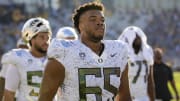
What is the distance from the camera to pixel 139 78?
840 cm

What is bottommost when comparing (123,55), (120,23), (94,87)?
(94,87)

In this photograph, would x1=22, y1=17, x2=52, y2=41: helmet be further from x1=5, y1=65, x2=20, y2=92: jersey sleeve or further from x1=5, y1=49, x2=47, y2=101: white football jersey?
x1=5, y1=65, x2=20, y2=92: jersey sleeve

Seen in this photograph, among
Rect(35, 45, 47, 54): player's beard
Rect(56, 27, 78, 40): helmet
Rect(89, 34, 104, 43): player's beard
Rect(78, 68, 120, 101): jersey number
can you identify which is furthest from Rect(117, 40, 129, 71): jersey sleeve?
Rect(56, 27, 78, 40): helmet

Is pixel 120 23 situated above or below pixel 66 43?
above

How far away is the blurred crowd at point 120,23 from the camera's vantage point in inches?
1234

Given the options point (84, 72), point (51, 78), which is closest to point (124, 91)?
point (84, 72)

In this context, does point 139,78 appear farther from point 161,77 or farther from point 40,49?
point 161,77

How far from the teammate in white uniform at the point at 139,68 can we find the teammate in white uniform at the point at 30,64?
2395 millimetres

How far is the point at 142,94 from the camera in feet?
27.1

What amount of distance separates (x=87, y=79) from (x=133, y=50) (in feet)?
14.1

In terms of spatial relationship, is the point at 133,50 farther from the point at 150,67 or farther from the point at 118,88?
the point at 118,88

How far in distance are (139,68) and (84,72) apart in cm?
417

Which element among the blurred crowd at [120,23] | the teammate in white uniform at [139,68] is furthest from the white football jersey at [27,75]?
the blurred crowd at [120,23]

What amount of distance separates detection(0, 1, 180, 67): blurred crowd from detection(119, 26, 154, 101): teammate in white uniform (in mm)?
22513
